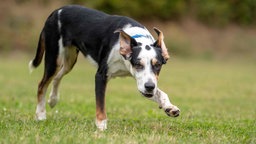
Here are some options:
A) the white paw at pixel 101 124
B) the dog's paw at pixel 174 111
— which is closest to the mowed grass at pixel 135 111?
the white paw at pixel 101 124

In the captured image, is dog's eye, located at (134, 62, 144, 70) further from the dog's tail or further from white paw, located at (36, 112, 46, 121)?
the dog's tail

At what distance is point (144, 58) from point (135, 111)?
4.69m

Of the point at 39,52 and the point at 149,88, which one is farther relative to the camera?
the point at 39,52

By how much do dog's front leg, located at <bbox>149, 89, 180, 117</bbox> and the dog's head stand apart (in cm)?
46

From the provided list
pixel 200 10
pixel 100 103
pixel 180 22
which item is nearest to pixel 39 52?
pixel 100 103

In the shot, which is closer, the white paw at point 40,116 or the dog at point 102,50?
the dog at point 102,50

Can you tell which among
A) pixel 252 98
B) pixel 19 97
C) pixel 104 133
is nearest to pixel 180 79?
pixel 252 98

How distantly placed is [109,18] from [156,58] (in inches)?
61.8

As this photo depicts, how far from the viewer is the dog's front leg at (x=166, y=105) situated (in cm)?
723

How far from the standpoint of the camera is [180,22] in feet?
139

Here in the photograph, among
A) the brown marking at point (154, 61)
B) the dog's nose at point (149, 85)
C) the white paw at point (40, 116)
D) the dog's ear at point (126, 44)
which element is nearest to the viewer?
the dog's nose at point (149, 85)

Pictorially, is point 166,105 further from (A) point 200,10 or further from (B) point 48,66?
(A) point 200,10

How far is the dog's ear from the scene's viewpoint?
7165 millimetres

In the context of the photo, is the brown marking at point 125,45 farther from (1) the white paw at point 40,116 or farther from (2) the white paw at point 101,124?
(1) the white paw at point 40,116
